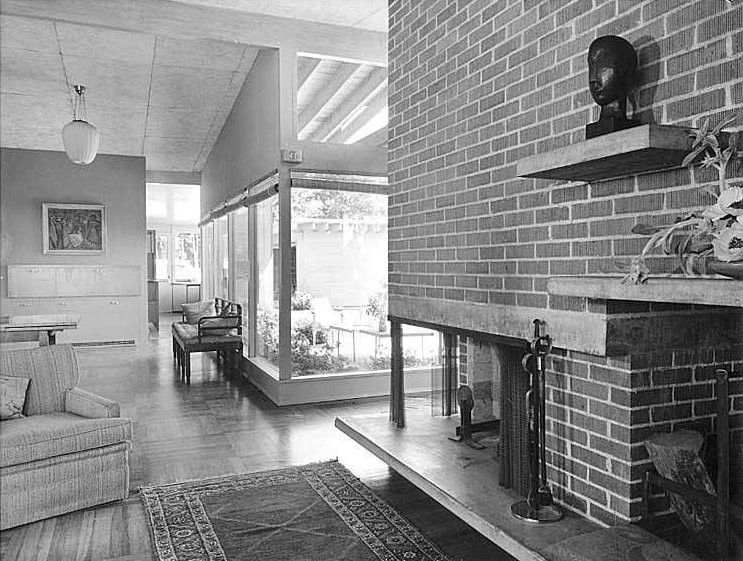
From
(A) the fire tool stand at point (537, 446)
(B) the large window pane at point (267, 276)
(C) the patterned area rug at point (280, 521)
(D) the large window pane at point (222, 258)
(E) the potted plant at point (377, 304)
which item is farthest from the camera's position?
(D) the large window pane at point (222, 258)

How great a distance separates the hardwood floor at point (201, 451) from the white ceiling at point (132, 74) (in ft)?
8.17

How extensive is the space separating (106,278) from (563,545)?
892 centimetres

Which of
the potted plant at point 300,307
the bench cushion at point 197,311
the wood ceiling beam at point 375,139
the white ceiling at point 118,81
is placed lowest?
the bench cushion at point 197,311

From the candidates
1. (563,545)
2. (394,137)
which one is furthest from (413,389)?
(563,545)

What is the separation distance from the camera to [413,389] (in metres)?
4.03

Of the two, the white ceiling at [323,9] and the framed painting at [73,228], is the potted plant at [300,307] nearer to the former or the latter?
the white ceiling at [323,9]

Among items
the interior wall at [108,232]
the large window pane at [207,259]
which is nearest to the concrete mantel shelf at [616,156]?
the large window pane at [207,259]

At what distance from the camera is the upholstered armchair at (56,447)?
3.02 metres

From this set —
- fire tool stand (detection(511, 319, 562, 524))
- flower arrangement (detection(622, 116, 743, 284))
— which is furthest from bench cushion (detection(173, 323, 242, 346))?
flower arrangement (detection(622, 116, 743, 284))

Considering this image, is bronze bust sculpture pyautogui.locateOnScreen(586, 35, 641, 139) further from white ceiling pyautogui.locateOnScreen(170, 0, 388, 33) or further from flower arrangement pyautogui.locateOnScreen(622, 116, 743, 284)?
white ceiling pyautogui.locateOnScreen(170, 0, 388, 33)

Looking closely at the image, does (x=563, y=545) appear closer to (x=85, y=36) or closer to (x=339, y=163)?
(x=339, y=163)

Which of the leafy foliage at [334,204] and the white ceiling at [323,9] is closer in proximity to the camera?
the white ceiling at [323,9]

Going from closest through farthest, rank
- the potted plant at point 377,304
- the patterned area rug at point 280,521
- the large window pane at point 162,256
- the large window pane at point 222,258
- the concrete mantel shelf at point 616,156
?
the concrete mantel shelf at point 616,156 < the patterned area rug at point 280,521 < the potted plant at point 377,304 < the large window pane at point 222,258 < the large window pane at point 162,256

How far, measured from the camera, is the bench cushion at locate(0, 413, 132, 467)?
3.03 meters
